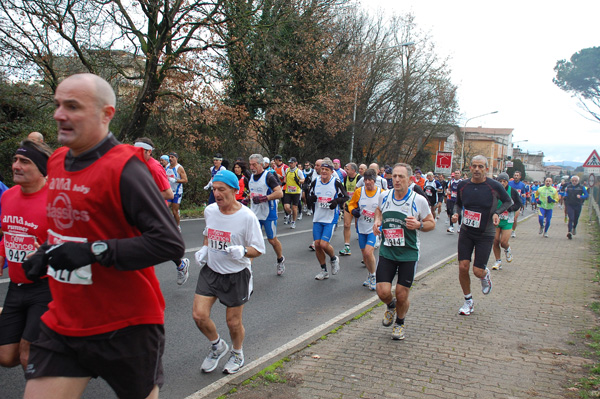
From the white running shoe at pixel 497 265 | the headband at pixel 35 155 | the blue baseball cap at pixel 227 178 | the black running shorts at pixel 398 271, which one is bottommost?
the white running shoe at pixel 497 265

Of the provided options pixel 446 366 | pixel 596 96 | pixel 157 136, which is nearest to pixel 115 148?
pixel 446 366

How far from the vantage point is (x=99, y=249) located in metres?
1.95

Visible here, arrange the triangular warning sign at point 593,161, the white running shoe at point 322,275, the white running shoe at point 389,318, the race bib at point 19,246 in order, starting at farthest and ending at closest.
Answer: the triangular warning sign at point 593,161
the white running shoe at point 322,275
the white running shoe at point 389,318
the race bib at point 19,246

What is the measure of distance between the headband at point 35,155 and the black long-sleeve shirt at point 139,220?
1553 millimetres

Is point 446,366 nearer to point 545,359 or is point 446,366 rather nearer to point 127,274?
point 545,359

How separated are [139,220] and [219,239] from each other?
2334 millimetres

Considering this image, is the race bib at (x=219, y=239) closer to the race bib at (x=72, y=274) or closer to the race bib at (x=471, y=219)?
the race bib at (x=72, y=274)

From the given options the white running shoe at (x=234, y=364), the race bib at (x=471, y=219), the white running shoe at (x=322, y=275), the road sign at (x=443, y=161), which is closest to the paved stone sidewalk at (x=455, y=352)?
Answer: the white running shoe at (x=234, y=364)

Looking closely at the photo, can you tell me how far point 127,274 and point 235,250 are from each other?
6.27 ft

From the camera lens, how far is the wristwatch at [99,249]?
1.95 meters

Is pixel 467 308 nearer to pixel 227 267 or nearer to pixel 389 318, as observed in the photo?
pixel 389 318

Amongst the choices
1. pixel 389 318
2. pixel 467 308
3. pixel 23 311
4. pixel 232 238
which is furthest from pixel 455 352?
pixel 23 311

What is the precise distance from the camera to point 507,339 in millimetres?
5566

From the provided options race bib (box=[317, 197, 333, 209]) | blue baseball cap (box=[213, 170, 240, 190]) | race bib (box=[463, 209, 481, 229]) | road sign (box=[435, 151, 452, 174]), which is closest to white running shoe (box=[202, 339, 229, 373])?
blue baseball cap (box=[213, 170, 240, 190])
